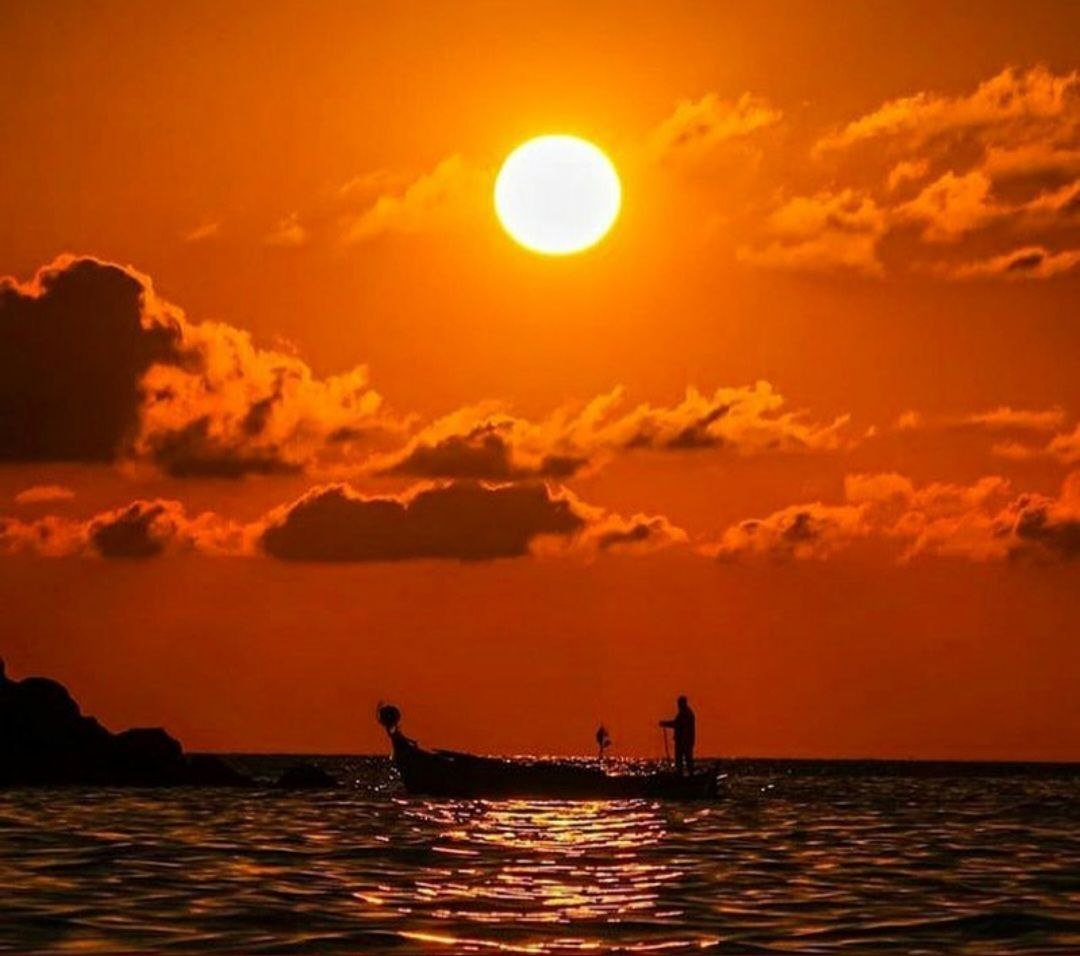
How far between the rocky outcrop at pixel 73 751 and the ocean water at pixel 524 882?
2832cm

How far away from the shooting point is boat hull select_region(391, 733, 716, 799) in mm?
87938

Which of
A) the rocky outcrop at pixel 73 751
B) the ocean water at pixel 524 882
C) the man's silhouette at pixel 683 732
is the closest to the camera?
the ocean water at pixel 524 882

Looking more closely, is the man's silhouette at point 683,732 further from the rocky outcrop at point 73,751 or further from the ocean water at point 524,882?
the rocky outcrop at point 73,751

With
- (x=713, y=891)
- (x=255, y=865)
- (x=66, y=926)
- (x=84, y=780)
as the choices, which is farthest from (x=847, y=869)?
(x=84, y=780)

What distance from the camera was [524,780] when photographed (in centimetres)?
8788

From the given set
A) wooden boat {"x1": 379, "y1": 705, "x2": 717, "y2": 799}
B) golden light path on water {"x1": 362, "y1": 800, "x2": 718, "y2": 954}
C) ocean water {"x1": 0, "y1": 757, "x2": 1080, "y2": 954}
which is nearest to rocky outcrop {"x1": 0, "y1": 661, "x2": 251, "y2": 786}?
wooden boat {"x1": 379, "y1": 705, "x2": 717, "y2": 799}

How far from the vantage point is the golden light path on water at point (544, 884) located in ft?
116

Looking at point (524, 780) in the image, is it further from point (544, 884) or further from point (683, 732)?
point (544, 884)

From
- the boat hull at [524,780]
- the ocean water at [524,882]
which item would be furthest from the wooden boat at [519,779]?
the ocean water at [524,882]

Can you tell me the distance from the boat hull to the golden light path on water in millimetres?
13898

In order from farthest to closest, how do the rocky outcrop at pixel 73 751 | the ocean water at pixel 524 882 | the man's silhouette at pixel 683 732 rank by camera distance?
1. the rocky outcrop at pixel 73 751
2. the man's silhouette at pixel 683 732
3. the ocean water at pixel 524 882

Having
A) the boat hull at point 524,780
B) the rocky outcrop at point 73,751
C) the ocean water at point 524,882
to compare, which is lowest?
the ocean water at point 524,882

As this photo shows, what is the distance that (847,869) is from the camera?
49.6m

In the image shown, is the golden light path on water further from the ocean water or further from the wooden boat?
the wooden boat
